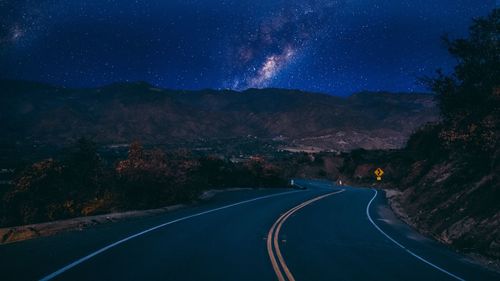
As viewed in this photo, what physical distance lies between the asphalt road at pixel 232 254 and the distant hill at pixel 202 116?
98.7 meters

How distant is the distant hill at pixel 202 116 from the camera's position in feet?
409

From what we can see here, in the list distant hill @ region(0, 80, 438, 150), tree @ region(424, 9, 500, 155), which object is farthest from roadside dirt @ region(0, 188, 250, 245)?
distant hill @ region(0, 80, 438, 150)

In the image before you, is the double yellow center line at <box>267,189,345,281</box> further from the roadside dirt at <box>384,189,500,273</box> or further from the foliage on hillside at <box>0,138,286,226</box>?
the foliage on hillside at <box>0,138,286,226</box>

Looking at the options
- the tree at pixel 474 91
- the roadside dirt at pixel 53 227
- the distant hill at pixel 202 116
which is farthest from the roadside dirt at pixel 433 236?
the distant hill at pixel 202 116

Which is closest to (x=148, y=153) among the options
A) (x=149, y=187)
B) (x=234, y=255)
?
(x=149, y=187)

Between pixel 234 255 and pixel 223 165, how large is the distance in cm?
3187

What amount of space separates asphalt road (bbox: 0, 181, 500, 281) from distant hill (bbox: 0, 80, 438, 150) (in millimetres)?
98677

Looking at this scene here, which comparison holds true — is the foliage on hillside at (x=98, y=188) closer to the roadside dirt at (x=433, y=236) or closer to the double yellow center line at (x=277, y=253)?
the double yellow center line at (x=277, y=253)

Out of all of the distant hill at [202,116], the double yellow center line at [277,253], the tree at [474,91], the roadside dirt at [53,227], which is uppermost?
the distant hill at [202,116]

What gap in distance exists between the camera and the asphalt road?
8.58 m

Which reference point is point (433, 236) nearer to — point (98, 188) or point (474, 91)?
point (474, 91)

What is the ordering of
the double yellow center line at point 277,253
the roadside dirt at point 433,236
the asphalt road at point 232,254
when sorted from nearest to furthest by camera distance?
1. the asphalt road at point 232,254
2. the double yellow center line at point 277,253
3. the roadside dirt at point 433,236

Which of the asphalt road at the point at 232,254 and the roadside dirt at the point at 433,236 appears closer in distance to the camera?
the asphalt road at the point at 232,254

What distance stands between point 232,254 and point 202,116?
14034cm
